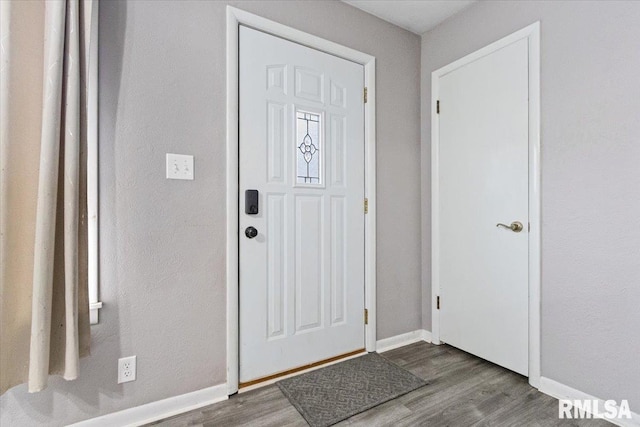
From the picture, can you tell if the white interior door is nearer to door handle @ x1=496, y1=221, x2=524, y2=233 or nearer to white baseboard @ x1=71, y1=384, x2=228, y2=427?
door handle @ x1=496, y1=221, x2=524, y2=233

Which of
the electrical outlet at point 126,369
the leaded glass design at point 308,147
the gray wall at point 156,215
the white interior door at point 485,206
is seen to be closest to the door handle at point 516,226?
the white interior door at point 485,206

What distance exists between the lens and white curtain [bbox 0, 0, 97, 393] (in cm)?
123

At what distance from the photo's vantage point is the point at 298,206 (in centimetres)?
202

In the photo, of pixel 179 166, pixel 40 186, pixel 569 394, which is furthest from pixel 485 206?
pixel 40 186

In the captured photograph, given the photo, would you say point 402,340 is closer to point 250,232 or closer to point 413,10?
point 250,232

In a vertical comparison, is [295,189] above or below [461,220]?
above

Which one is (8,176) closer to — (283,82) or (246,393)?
(283,82)

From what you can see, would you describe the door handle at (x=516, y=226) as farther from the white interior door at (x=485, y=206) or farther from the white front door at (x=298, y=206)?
the white front door at (x=298, y=206)

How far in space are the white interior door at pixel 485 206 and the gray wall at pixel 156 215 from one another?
137cm

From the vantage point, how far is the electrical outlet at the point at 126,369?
153 cm

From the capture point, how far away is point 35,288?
122 centimetres

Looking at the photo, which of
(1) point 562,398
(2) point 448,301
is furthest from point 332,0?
(1) point 562,398

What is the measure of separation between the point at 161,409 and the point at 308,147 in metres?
1.66

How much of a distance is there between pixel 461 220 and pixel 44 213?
2.34m
